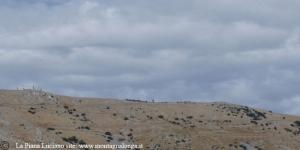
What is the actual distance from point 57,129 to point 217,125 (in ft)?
117

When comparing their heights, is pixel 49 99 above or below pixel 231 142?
above

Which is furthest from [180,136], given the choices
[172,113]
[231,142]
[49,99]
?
[49,99]

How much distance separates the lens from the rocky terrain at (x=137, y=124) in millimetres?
106750

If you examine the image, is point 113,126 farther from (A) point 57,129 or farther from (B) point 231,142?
(B) point 231,142

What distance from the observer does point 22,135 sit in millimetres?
96500

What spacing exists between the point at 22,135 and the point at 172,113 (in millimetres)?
47741

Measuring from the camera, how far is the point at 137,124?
123m

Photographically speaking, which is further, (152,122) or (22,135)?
(152,122)

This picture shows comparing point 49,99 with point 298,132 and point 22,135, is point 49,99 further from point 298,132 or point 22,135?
point 298,132

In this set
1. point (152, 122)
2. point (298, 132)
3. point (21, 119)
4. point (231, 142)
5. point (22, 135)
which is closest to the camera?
point (22, 135)

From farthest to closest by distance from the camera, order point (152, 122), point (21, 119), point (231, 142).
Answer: point (152, 122) < point (231, 142) < point (21, 119)

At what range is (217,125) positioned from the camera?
425 ft

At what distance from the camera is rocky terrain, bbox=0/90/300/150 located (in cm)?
10675

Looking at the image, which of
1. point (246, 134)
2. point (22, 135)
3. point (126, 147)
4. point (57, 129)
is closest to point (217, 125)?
point (246, 134)
